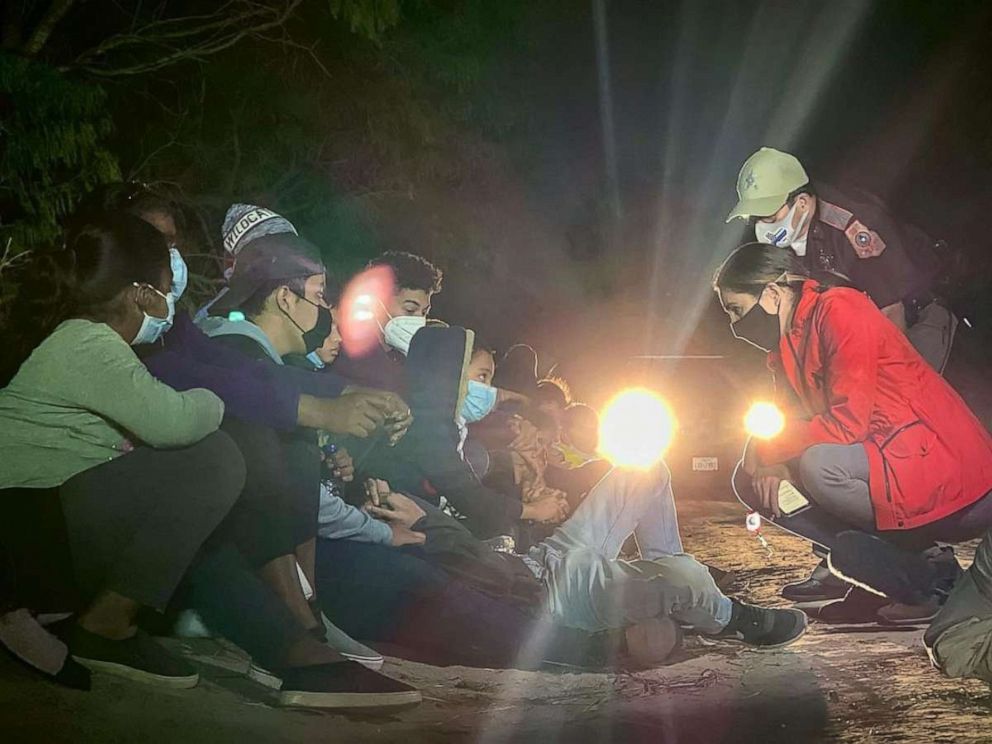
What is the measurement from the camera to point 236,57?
4.96 metres

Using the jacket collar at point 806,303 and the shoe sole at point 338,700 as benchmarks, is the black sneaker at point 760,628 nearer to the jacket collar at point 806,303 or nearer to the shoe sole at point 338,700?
the jacket collar at point 806,303

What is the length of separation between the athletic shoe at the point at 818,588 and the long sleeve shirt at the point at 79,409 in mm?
2489

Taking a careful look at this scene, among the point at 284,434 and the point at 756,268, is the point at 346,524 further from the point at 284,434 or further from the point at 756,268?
the point at 756,268

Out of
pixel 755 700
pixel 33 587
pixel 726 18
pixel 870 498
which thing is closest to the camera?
pixel 33 587

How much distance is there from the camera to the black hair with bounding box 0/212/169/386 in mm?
3627

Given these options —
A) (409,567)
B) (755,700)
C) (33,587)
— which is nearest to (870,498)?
(755,700)

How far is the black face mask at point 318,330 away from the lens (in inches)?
157

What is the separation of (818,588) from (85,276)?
124 inches

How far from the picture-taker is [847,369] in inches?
165

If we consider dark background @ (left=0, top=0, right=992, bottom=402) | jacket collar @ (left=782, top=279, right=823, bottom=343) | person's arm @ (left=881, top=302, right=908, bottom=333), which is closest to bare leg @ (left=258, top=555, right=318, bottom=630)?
dark background @ (left=0, top=0, right=992, bottom=402)

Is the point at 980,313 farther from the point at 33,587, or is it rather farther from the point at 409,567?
the point at 33,587

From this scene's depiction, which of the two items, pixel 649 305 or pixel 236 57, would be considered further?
pixel 236 57

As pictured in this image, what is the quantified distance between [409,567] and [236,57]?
2.67m

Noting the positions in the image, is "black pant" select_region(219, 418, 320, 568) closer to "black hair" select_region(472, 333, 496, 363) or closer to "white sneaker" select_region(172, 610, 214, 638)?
"white sneaker" select_region(172, 610, 214, 638)
